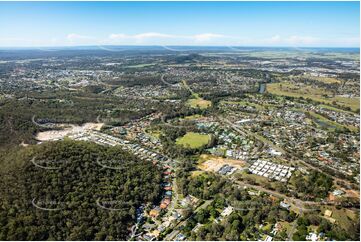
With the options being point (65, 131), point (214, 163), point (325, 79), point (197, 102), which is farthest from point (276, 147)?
point (325, 79)

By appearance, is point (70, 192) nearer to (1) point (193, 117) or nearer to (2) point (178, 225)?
(2) point (178, 225)

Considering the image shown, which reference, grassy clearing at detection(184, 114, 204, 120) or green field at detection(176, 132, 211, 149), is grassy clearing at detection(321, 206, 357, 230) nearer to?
green field at detection(176, 132, 211, 149)

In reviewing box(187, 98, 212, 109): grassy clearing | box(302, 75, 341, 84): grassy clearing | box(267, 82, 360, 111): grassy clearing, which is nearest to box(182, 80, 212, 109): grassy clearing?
box(187, 98, 212, 109): grassy clearing

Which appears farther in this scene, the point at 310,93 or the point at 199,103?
the point at 310,93

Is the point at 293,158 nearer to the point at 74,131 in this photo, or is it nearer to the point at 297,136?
the point at 297,136

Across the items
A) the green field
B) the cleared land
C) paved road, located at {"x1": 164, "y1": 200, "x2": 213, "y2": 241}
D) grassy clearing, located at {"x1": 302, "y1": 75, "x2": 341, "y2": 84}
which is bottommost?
paved road, located at {"x1": 164, "y1": 200, "x2": 213, "y2": 241}

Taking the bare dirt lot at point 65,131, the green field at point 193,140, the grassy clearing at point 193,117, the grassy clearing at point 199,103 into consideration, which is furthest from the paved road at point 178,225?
the grassy clearing at point 199,103
